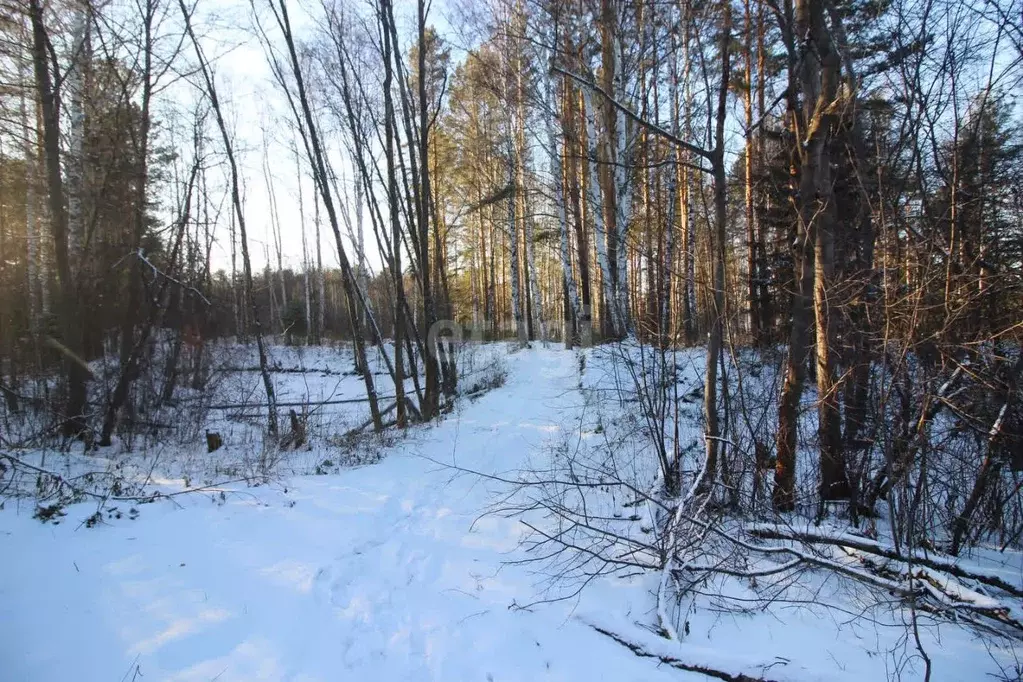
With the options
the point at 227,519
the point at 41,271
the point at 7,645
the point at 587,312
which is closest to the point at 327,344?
the point at 41,271

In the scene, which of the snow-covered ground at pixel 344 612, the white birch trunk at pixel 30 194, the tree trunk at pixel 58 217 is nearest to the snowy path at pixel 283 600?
the snow-covered ground at pixel 344 612

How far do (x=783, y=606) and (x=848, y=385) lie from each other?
8.00 feet

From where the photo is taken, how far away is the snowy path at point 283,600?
258cm

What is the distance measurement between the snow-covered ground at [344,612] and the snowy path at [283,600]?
12 mm

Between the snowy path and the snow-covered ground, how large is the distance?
0.01 metres

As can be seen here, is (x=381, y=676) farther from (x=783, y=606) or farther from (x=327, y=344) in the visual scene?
(x=327, y=344)

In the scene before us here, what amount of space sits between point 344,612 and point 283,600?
1.41ft

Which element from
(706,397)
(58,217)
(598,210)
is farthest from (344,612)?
(598,210)

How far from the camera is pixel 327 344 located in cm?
2366

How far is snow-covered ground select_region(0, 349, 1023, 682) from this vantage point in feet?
8.32

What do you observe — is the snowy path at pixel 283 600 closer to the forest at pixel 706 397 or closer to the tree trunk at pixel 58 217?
the forest at pixel 706 397

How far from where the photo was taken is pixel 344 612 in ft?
10.2

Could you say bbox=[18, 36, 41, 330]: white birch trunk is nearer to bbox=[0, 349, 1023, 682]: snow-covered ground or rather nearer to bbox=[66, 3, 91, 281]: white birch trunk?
bbox=[66, 3, 91, 281]: white birch trunk

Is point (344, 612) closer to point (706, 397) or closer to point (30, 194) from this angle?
point (706, 397)
